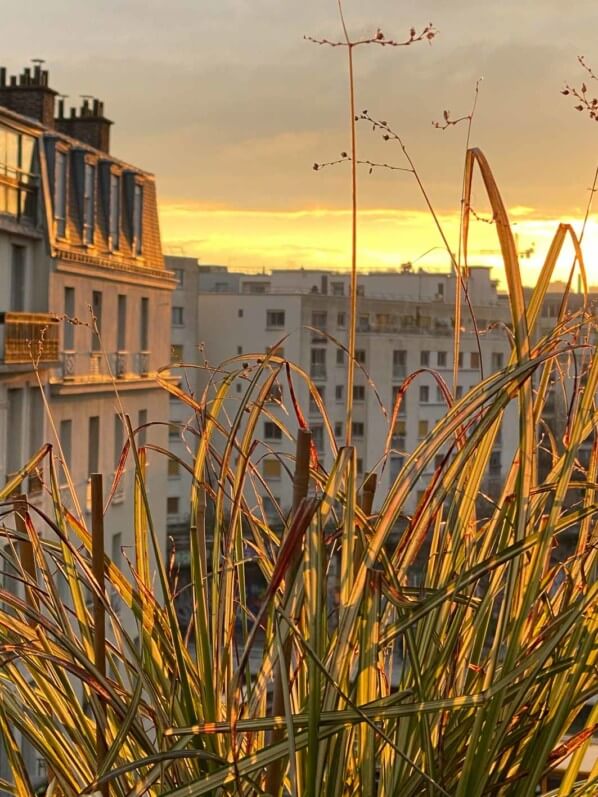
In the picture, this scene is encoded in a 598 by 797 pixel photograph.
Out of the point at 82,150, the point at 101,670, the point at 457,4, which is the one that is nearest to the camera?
the point at 101,670

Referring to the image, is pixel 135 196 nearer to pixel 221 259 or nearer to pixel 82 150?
pixel 82 150

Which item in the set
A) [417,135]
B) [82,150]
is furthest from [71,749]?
[82,150]

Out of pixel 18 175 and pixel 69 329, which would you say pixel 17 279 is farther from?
pixel 69 329

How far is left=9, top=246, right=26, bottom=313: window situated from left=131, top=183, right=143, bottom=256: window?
296 cm

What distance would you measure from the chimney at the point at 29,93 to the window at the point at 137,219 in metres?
2.04

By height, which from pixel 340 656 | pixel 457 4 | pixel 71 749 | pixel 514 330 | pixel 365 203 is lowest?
pixel 71 749

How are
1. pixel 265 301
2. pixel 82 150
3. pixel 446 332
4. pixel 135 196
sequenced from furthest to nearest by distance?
pixel 446 332 → pixel 265 301 → pixel 135 196 → pixel 82 150

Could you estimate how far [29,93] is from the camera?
1446 cm

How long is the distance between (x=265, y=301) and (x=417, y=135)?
35824 mm

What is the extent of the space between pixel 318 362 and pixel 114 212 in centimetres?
2122

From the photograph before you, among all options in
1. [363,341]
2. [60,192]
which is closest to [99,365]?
[60,192]

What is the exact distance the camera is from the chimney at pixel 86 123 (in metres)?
16.2

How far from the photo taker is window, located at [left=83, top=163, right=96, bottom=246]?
49.1 feet

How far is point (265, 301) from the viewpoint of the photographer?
36906 millimetres
